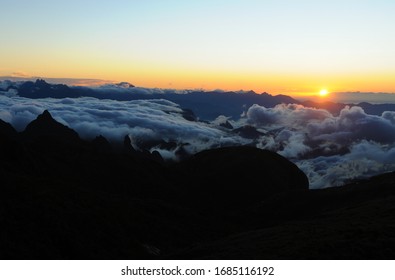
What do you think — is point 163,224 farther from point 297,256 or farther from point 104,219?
point 297,256

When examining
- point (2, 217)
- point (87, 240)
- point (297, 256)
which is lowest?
point (87, 240)

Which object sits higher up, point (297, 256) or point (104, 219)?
point (297, 256)

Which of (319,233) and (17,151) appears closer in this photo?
(319,233)

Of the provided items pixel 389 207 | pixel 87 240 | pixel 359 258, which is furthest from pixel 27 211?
pixel 389 207

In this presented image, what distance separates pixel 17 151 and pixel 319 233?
146 meters

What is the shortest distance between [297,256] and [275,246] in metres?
9.31

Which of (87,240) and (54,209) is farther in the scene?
(54,209)

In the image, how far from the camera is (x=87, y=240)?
80.0m

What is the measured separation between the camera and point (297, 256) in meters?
48.4

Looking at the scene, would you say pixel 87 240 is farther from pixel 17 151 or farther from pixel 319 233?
pixel 17 151

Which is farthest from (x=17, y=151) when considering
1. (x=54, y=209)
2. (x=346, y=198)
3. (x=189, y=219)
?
(x=346, y=198)

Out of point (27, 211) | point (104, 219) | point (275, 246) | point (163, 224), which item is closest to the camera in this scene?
point (275, 246)
